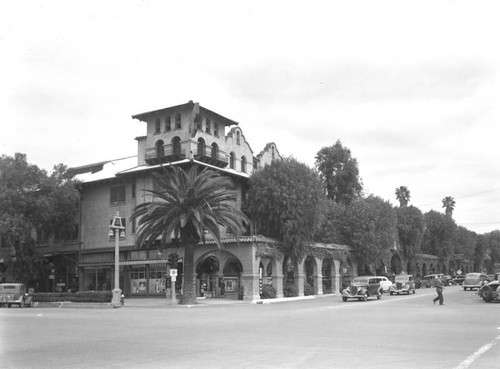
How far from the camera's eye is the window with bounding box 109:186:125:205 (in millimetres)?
55656

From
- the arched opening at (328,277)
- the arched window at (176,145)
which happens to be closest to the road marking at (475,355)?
the arched window at (176,145)

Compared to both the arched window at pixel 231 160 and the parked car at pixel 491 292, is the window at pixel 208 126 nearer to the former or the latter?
the arched window at pixel 231 160

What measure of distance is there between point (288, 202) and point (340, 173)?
30.6 meters

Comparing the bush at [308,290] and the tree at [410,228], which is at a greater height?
the tree at [410,228]

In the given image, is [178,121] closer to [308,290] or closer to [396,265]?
[308,290]

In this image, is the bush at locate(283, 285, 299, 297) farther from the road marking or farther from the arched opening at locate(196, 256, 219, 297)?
the road marking

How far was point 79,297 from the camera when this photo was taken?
1634 inches

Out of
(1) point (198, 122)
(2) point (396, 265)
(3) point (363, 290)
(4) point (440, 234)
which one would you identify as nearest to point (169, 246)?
(1) point (198, 122)

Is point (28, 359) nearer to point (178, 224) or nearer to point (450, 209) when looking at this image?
point (178, 224)

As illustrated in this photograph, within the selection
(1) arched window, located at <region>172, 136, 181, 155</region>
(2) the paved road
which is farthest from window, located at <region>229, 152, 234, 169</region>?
(2) the paved road

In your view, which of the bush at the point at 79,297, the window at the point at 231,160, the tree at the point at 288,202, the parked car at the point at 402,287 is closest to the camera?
the bush at the point at 79,297

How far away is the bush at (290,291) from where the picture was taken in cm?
5169

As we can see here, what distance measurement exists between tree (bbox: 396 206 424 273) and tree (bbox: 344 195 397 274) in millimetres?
13890

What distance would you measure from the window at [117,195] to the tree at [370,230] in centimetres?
2667
